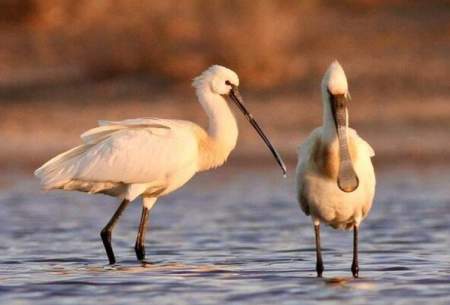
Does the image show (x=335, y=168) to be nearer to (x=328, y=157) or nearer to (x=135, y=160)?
(x=328, y=157)

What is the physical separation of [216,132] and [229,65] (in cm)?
935

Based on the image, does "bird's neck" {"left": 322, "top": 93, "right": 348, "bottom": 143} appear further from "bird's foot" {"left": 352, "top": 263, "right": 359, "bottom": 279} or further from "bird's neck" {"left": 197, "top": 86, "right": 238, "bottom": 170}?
"bird's neck" {"left": 197, "top": 86, "right": 238, "bottom": 170}

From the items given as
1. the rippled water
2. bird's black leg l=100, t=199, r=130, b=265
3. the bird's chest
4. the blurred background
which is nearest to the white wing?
bird's black leg l=100, t=199, r=130, b=265

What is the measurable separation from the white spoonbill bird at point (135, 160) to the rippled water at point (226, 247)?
1.57 feet

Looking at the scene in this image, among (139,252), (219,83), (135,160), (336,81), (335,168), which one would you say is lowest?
(139,252)

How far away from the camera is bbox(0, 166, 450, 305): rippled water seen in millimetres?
9227

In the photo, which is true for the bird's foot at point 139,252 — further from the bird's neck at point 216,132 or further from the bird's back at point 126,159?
the bird's neck at point 216,132

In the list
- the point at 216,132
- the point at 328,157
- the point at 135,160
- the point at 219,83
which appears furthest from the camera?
the point at 219,83

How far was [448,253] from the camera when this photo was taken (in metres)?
11.0

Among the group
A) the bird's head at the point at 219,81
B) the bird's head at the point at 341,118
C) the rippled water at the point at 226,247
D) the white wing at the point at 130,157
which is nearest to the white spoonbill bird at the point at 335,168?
the bird's head at the point at 341,118

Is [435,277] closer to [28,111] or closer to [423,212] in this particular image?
[423,212]

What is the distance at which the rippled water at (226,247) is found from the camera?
9.23m

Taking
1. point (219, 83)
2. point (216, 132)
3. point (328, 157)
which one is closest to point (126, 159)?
point (216, 132)

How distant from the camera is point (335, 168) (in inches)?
382
